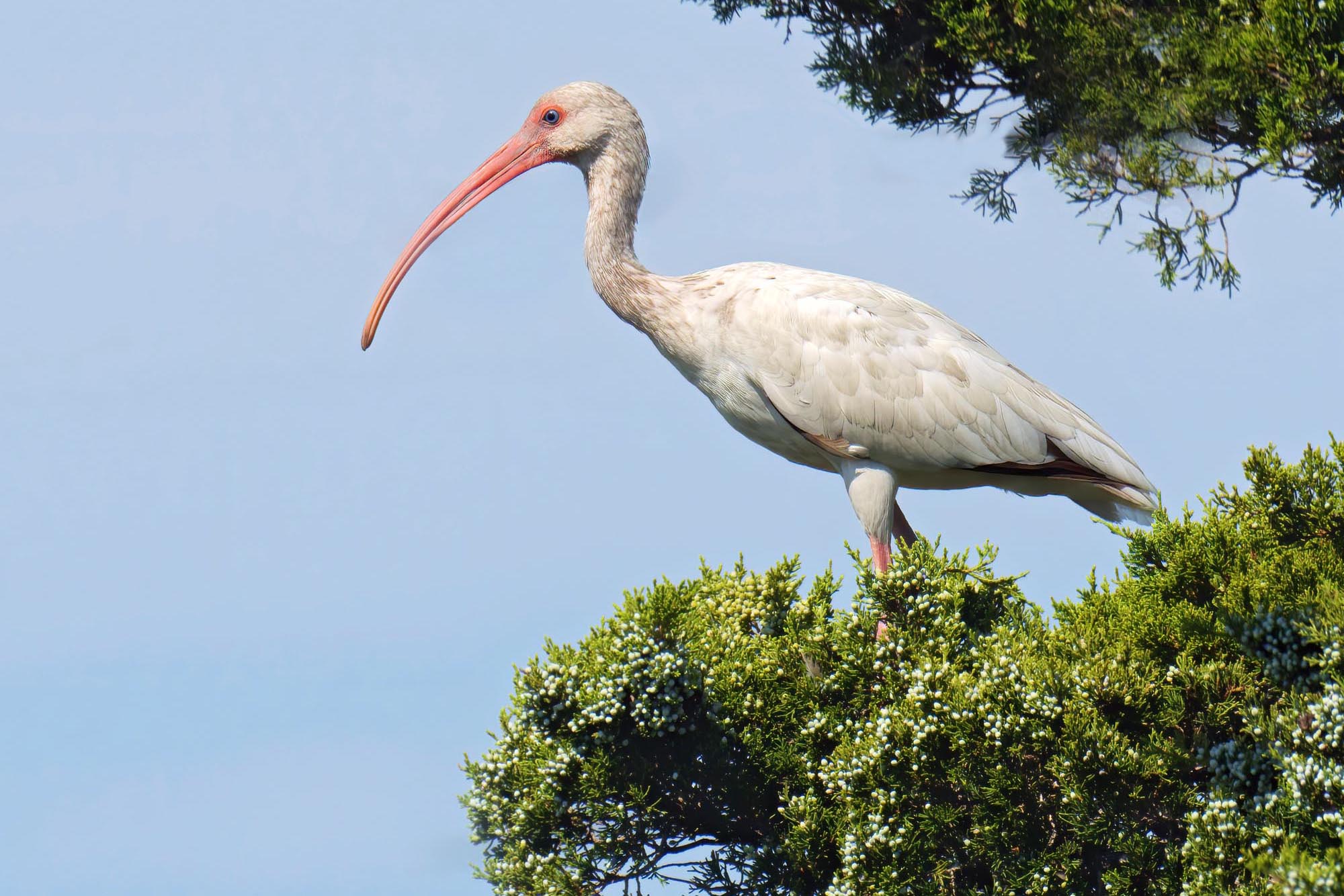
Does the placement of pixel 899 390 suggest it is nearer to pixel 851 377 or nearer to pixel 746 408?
pixel 851 377

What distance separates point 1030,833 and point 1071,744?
574 mm

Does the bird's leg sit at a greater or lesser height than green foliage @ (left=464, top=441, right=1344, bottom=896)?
greater

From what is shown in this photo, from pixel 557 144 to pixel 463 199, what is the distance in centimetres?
95

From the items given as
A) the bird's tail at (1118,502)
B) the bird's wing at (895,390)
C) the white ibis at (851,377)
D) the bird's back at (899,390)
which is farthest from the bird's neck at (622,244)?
the bird's tail at (1118,502)

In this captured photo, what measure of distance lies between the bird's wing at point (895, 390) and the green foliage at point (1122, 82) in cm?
117

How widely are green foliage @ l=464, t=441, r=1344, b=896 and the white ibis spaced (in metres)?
1.25

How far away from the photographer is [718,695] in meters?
6.76

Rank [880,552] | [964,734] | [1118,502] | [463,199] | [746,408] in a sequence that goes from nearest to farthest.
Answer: [964,734], [880,552], [746,408], [1118,502], [463,199]

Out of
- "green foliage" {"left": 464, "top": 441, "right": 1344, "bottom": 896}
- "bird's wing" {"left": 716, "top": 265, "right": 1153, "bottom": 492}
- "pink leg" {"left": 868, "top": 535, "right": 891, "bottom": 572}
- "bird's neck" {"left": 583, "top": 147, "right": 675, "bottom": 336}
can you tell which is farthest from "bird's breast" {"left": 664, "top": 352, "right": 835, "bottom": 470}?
"green foliage" {"left": 464, "top": 441, "right": 1344, "bottom": 896}

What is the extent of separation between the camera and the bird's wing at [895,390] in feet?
26.3

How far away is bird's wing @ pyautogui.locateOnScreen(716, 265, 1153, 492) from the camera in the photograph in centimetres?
802

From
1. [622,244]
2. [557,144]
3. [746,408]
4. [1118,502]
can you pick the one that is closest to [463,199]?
[557,144]

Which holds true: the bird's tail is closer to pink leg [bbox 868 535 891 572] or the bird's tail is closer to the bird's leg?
the bird's leg

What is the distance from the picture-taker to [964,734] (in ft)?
19.9
